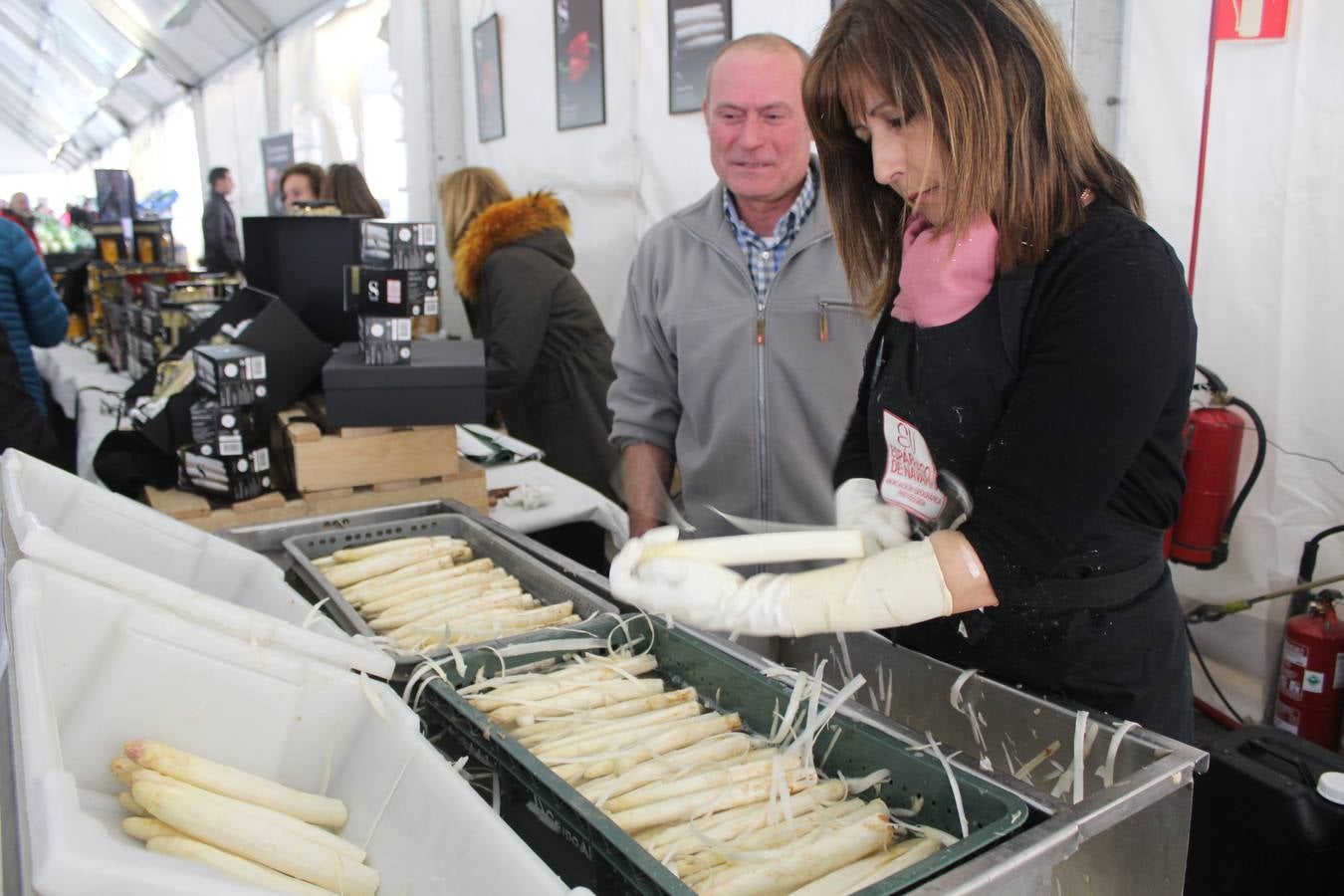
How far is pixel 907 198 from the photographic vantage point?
4.90ft

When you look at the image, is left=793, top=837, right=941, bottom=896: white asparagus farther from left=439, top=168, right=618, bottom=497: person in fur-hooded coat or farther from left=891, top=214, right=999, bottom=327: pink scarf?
left=439, top=168, right=618, bottom=497: person in fur-hooded coat

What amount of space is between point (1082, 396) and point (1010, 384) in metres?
0.18

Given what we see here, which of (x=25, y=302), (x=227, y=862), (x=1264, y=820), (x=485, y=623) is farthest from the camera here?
(x=25, y=302)

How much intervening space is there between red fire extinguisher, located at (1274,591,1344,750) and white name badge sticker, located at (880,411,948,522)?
2.13 meters

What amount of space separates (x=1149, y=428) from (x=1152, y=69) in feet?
7.47

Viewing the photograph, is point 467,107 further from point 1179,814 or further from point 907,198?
point 1179,814

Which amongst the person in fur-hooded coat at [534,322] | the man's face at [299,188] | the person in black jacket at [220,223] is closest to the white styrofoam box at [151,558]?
the person in fur-hooded coat at [534,322]

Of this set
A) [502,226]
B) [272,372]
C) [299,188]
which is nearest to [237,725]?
[272,372]

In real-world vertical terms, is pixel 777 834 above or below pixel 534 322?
below

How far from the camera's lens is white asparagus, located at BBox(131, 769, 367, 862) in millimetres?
1070

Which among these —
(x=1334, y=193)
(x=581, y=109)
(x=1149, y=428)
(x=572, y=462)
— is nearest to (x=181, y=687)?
(x=1149, y=428)

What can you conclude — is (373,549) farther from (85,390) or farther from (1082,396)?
(85,390)

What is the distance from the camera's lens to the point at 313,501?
287 centimetres

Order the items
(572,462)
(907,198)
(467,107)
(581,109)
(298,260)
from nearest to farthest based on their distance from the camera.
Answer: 1. (907,198)
2. (298,260)
3. (572,462)
4. (581,109)
5. (467,107)
